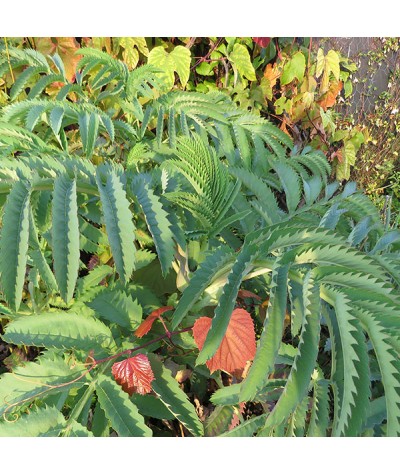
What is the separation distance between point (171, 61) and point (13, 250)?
151 cm

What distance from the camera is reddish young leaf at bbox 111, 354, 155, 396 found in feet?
2.80

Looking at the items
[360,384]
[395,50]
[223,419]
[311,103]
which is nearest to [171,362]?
[223,419]

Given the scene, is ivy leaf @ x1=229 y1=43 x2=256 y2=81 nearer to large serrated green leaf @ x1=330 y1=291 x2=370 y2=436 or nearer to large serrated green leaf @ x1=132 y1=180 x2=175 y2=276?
large serrated green leaf @ x1=132 y1=180 x2=175 y2=276

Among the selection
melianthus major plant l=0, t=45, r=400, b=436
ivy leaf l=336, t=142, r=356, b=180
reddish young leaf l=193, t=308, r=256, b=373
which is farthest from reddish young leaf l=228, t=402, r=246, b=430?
ivy leaf l=336, t=142, r=356, b=180

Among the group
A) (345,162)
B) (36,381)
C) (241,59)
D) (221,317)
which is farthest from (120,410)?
(345,162)

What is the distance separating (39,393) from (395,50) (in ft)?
11.2

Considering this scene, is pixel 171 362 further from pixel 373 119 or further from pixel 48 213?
pixel 373 119

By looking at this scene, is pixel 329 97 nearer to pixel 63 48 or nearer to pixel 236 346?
pixel 63 48

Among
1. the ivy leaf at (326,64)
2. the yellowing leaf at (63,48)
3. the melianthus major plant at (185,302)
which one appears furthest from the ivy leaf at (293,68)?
the melianthus major plant at (185,302)

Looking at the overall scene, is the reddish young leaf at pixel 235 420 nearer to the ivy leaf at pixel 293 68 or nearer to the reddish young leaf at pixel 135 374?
the reddish young leaf at pixel 135 374

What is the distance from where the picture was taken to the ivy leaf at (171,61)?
2039 mm

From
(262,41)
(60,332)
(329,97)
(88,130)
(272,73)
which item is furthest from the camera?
(329,97)

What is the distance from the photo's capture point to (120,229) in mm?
750

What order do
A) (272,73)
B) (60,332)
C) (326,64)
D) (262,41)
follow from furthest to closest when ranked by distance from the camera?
(326,64), (272,73), (262,41), (60,332)
